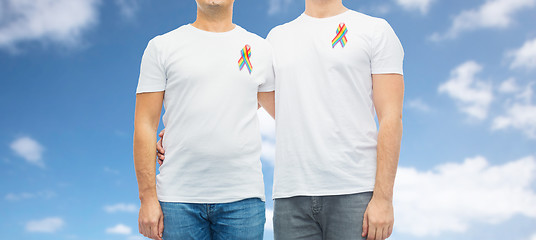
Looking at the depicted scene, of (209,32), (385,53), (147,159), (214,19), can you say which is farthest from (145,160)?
(385,53)

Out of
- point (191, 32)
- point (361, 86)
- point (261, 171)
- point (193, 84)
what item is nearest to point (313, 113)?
point (361, 86)

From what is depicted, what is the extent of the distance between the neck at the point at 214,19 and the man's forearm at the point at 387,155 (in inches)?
56.2

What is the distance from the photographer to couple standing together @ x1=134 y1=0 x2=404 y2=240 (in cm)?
320

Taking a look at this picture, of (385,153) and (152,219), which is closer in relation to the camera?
(385,153)

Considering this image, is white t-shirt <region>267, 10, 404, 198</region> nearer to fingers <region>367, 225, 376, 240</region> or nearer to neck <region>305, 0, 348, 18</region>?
neck <region>305, 0, 348, 18</region>

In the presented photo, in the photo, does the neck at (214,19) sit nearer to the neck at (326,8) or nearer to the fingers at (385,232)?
the neck at (326,8)

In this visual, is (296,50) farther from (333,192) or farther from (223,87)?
(333,192)

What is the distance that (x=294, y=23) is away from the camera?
370 centimetres

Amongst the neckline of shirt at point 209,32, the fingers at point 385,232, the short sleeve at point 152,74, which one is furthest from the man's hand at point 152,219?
the fingers at point 385,232

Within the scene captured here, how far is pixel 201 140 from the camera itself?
134 inches

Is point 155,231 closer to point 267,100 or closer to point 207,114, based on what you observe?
point 207,114

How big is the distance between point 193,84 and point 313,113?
2.89 ft

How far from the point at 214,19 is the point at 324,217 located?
5.58 feet

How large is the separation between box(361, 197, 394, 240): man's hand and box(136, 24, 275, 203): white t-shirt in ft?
2.49
